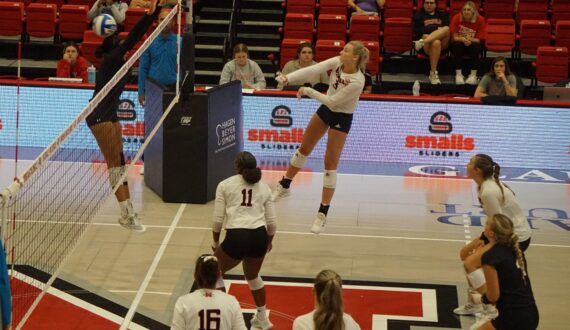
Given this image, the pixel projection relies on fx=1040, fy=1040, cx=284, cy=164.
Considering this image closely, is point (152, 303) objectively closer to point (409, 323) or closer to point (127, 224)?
point (127, 224)

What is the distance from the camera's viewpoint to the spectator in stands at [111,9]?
19.0 meters

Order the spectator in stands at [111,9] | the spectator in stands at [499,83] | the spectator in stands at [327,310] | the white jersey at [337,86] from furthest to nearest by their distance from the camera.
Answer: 1. the spectator in stands at [111,9]
2. the spectator in stands at [499,83]
3. the white jersey at [337,86]
4. the spectator in stands at [327,310]

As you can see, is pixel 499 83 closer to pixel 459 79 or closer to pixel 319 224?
pixel 459 79

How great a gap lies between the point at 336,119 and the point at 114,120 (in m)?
2.53

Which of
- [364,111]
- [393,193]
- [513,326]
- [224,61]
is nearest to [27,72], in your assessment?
[224,61]

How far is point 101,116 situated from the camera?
11.7m

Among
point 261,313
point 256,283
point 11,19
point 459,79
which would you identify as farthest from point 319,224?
point 11,19

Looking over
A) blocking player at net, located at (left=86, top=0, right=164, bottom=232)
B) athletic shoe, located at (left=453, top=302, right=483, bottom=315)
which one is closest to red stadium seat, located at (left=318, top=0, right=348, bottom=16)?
blocking player at net, located at (left=86, top=0, right=164, bottom=232)

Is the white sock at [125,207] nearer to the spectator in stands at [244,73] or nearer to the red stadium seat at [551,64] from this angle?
the spectator in stands at [244,73]

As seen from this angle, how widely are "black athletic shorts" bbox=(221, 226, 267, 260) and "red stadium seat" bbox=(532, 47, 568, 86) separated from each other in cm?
987

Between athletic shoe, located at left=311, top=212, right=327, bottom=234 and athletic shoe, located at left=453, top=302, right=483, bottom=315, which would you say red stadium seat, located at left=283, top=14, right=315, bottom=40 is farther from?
athletic shoe, located at left=453, top=302, right=483, bottom=315

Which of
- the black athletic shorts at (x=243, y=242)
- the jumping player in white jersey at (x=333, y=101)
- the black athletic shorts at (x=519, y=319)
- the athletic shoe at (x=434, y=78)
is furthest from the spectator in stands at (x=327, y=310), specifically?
the athletic shoe at (x=434, y=78)

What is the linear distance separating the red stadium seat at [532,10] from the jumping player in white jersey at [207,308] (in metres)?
13.3

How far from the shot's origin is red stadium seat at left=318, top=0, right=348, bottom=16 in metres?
19.5
